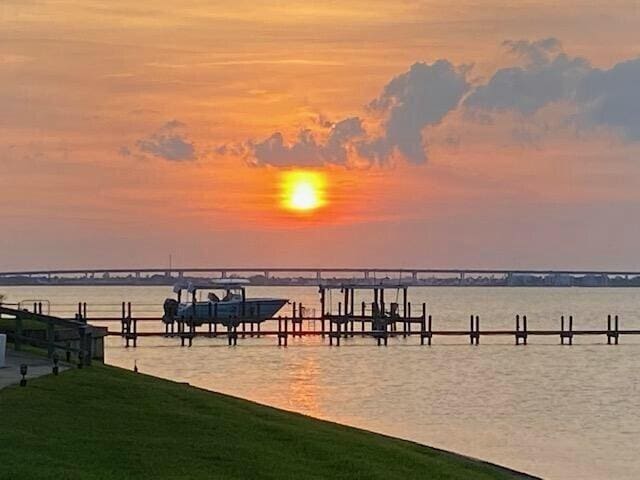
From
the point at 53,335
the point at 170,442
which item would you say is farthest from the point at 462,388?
the point at 170,442

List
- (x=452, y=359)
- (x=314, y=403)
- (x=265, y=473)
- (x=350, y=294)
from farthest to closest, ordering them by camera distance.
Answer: (x=350, y=294) < (x=452, y=359) < (x=314, y=403) < (x=265, y=473)

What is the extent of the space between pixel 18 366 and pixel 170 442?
818 centimetres

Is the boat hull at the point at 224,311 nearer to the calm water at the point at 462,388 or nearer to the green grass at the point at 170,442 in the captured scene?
the calm water at the point at 462,388

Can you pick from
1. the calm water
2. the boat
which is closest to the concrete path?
the calm water

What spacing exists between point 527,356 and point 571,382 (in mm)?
17424

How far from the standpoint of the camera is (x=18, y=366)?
2494 cm

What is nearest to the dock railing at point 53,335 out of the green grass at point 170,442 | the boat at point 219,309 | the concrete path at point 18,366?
the concrete path at point 18,366

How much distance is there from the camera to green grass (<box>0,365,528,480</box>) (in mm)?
15625

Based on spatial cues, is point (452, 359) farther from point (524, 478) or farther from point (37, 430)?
point (37, 430)

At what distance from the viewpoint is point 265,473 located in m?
16.4

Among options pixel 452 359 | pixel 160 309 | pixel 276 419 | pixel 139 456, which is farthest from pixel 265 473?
pixel 160 309

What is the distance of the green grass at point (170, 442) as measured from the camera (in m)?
15.6

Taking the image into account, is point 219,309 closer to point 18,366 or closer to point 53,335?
point 53,335

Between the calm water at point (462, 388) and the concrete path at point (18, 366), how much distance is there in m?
12.2
